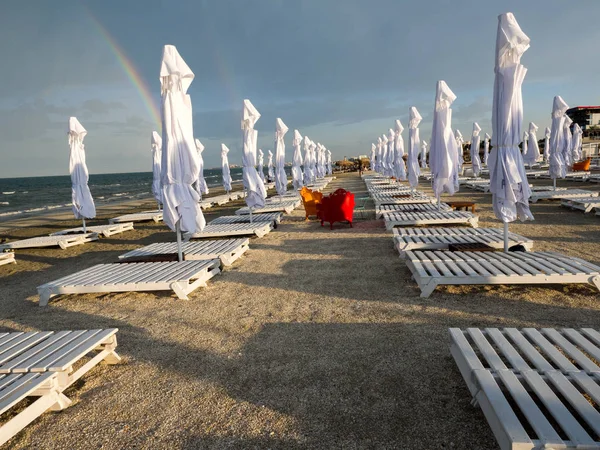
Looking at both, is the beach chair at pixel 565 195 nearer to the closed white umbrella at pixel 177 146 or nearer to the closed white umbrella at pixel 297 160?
the closed white umbrella at pixel 297 160

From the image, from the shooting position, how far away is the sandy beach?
2619 mm

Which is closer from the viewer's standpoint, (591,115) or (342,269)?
(342,269)

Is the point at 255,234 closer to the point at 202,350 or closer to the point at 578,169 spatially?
the point at 202,350

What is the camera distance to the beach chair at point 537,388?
200 cm

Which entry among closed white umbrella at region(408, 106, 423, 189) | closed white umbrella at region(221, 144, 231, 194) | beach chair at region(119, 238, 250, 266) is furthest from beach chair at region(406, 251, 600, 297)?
closed white umbrella at region(221, 144, 231, 194)

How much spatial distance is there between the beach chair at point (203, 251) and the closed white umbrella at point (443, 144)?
483 cm

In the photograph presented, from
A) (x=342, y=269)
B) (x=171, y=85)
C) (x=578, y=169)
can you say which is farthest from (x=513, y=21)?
(x=578, y=169)

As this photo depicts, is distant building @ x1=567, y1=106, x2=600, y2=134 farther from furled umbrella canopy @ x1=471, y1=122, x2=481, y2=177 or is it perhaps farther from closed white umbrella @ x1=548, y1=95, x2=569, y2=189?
closed white umbrella @ x1=548, y1=95, x2=569, y2=189

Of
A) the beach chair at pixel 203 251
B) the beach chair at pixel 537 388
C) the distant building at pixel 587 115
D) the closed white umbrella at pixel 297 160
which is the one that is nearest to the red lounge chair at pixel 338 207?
the beach chair at pixel 203 251

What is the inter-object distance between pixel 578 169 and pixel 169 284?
1257 inches

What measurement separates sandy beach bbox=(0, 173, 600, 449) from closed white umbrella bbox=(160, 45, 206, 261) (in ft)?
4.42

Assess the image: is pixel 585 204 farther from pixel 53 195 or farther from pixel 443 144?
pixel 53 195

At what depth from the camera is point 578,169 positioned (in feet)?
88.5

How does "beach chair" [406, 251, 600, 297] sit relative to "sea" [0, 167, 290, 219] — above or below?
below
